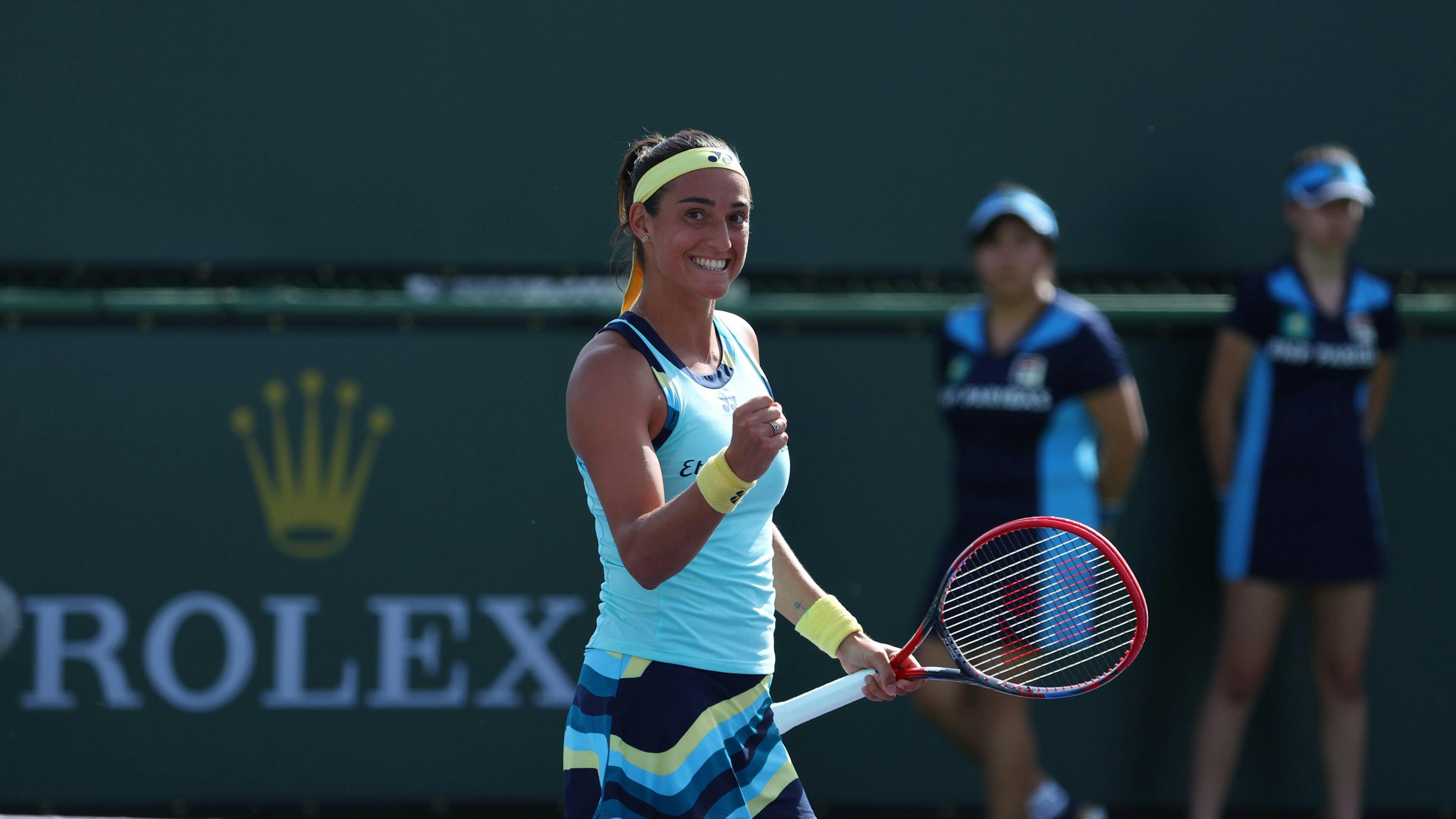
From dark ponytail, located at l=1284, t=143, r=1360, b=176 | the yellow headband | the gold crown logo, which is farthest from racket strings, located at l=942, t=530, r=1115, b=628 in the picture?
the gold crown logo

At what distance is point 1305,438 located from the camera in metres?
4.29

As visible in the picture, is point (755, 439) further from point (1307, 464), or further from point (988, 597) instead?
point (1307, 464)

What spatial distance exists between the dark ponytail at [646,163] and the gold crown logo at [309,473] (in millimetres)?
1905

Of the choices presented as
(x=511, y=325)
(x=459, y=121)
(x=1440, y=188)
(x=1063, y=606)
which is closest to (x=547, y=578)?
(x=511, y=325)

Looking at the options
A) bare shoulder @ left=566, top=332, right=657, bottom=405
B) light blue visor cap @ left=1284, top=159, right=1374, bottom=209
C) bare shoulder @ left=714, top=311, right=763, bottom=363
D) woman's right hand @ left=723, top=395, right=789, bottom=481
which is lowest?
woman's right hand @ left=723, top=395, right=789, bottom=481

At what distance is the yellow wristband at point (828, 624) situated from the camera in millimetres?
2631

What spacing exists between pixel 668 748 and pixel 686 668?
12 centimetres

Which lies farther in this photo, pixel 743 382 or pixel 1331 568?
pixel 1331 568

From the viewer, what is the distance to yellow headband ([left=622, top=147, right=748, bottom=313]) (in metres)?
2.41

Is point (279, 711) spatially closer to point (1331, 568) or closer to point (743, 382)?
point (743, 382)

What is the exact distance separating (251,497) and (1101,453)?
90.1 inches

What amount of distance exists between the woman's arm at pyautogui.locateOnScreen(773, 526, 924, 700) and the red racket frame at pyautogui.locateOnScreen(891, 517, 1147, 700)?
2 centimetres

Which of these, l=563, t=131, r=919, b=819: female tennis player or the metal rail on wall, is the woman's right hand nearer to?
l=563, t=131, r=919, b=819: female tennis player

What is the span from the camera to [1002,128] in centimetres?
462
